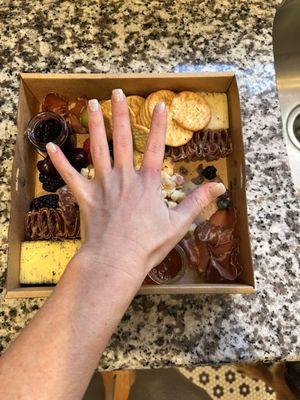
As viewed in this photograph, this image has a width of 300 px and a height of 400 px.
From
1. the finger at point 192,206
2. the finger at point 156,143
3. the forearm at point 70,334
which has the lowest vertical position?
the forearm at point 70,334

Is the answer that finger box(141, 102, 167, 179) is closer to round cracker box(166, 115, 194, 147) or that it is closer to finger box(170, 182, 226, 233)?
finger box(170, 182, 226, 233)

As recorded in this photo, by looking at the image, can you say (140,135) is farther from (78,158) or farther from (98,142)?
(98,142)

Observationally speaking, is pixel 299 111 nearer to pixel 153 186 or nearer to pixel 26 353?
pixel 153 186

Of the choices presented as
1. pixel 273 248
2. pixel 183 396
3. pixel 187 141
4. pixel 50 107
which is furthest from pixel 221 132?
pixel 183 396

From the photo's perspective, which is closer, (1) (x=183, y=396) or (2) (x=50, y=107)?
(2) (x=50, y=107)

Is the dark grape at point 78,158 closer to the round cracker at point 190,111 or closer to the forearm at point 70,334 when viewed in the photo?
the round cracker at point 190,111

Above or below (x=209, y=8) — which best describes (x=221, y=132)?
below

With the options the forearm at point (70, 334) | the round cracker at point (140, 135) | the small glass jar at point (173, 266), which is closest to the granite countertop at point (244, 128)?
the small glass jar at point (173, 266)
